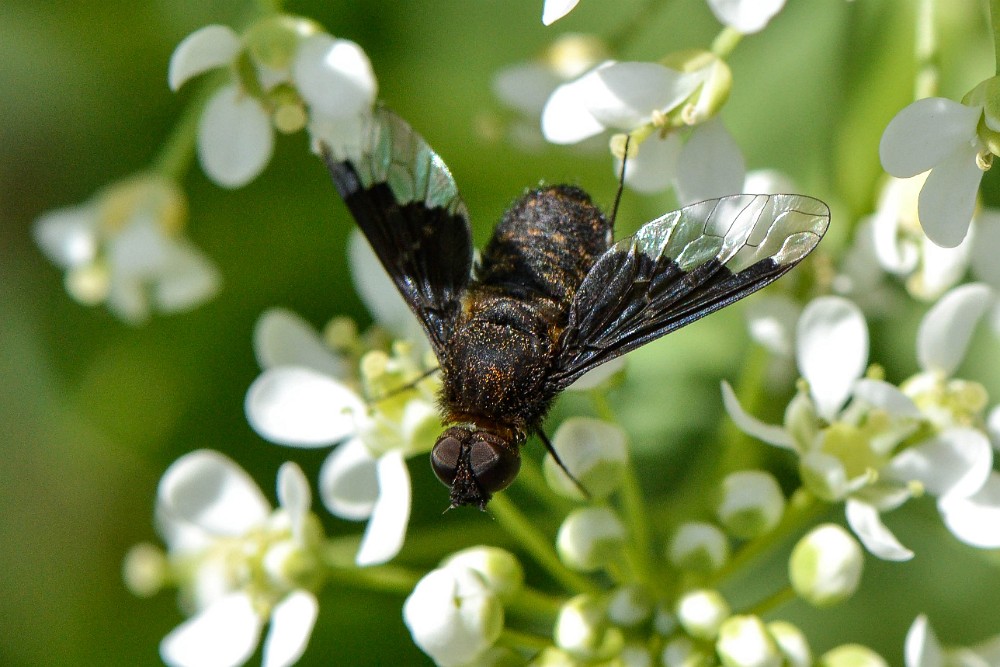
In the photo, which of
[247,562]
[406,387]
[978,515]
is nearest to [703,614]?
[978,515]

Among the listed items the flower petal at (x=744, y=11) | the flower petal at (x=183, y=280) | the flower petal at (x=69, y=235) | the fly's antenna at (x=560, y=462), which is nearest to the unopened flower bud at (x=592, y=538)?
the fly's antenna at (x=560, y=462)

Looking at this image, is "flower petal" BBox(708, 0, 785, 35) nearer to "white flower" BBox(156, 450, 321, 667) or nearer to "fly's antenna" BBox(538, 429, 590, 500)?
"fly's antenna" BBox(538, 429, 590, 500)

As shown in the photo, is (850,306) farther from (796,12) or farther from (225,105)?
(225,105)

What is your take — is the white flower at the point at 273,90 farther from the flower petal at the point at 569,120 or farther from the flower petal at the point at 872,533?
the flower petal at the point at 872,533

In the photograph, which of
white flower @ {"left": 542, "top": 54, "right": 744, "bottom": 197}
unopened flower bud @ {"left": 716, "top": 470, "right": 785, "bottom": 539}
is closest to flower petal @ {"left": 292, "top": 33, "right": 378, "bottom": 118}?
white flower @ {"left": 542, "top": 54, "right": 744, "bottom": 197}

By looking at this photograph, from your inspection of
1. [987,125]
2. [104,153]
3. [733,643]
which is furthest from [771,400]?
[104,153]

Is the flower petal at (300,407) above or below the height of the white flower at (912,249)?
above

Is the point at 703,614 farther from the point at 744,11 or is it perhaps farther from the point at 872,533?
the point at 744,11
